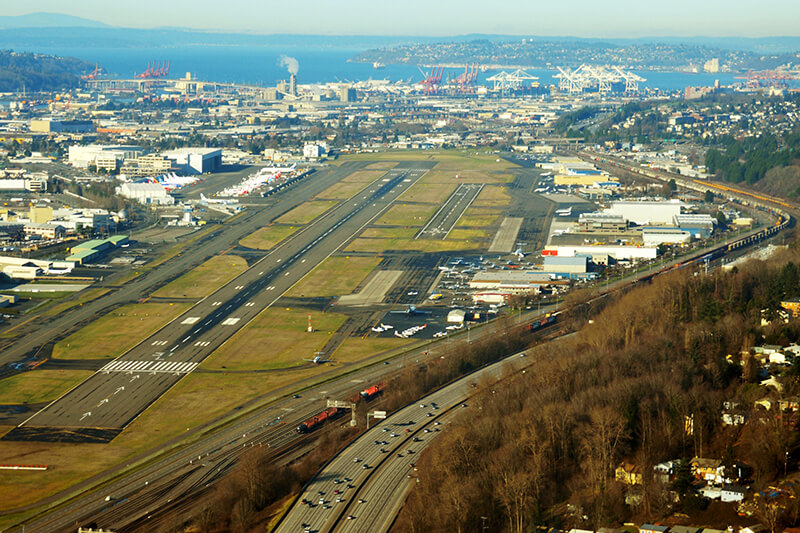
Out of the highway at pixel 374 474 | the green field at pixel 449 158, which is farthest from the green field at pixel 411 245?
the green field at pixel 449 158

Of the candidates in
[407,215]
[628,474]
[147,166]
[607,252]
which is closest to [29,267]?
[407,215]

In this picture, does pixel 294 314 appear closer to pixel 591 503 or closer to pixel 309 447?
pixel 309 447

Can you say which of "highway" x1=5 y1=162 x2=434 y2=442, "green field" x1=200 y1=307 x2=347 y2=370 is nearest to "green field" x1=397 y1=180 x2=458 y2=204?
"highway" x1=5 y1=162 x2=434 y2=442

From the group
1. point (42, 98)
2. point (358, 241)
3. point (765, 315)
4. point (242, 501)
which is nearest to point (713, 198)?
point (358, 241)

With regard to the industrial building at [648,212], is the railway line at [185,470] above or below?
below

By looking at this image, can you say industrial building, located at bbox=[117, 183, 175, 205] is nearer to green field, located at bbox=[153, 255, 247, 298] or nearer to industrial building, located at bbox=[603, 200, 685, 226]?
green field, located at bbox=[153, 255, 247, 298]

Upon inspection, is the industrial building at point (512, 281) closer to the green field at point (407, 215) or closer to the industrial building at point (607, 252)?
the industrial building at point (607, 252)

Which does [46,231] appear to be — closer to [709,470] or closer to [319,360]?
[319,360]
